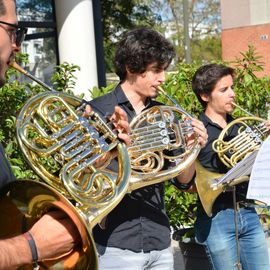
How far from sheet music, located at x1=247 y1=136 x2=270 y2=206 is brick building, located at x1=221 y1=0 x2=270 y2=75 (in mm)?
27836

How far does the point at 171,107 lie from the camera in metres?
2.72

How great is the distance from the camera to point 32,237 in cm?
164

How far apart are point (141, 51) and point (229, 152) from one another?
875 millimetres

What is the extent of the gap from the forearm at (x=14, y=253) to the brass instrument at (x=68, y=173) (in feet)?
0.37

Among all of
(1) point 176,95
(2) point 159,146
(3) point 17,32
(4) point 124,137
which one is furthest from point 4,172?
(1) point 176,95

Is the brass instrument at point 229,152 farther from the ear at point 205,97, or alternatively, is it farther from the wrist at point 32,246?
the wrist at point 32,246

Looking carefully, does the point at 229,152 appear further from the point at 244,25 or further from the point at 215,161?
the point at 244,25

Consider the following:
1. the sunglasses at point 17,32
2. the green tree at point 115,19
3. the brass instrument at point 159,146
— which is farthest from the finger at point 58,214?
the green tree at point 115,19

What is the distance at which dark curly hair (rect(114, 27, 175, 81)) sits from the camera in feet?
8.80

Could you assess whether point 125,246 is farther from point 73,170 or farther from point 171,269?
point 73,170

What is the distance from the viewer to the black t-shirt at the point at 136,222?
2.52 metres

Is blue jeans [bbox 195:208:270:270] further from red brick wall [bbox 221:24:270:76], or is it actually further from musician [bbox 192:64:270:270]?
red brick wall [bbox 221:24:270:76]

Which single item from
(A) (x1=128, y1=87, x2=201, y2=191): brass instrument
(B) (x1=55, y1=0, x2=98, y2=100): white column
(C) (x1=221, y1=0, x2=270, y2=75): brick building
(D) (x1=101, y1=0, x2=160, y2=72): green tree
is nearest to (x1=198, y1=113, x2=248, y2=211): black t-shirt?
(A) (x1=128, y1=87, x2=201, y2=191): brass instrument

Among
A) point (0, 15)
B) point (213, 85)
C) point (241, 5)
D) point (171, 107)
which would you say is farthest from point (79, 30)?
point (241, 5)
